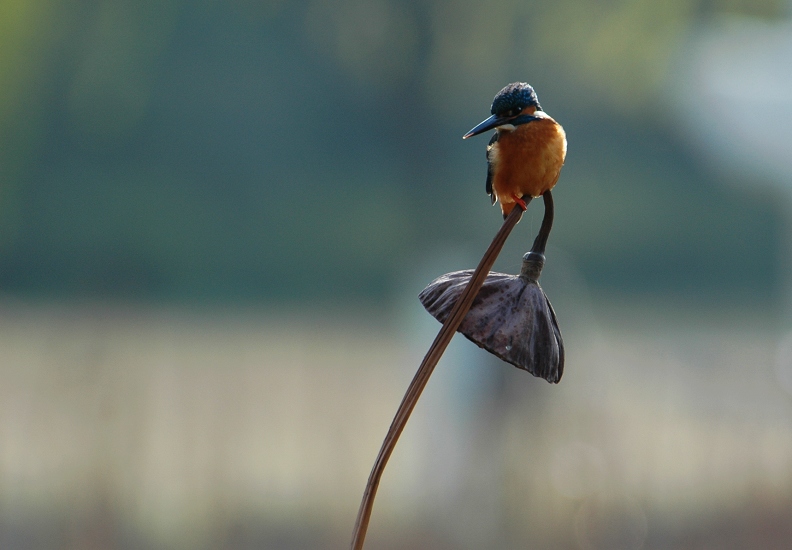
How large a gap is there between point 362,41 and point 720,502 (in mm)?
3427

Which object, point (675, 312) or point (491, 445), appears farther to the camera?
point (675, 312)

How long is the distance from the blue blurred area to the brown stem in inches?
222

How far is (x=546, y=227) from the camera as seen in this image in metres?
0.54

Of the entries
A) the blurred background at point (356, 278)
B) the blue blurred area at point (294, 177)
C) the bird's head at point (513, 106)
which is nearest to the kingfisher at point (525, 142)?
the bird's head at point (513, 106)

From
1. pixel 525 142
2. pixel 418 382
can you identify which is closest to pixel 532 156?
pixel 525 142

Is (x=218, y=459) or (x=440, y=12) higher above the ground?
(x=440, y=12)

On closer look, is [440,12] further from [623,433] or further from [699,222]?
[699,222]

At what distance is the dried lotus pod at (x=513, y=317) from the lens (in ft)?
1.71

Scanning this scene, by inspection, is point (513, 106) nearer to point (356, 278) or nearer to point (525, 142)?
point (525, 142)

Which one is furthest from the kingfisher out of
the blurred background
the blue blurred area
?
the blue blurred area

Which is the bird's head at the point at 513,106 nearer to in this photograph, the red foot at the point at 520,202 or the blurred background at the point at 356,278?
the red foot at the point at 520,202


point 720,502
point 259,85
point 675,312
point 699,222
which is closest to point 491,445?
point 720,502

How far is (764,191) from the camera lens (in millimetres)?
11688

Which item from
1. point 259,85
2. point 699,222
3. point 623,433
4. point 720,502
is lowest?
point 720,502
